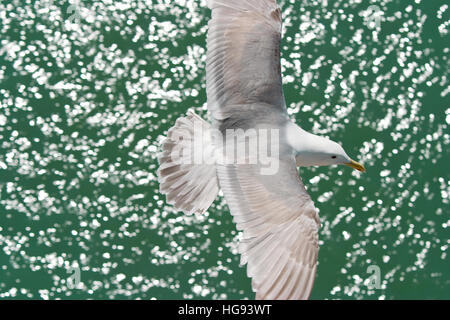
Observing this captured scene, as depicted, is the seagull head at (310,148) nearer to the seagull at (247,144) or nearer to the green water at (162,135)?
the seagull at (247,144)

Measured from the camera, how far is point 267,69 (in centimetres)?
230

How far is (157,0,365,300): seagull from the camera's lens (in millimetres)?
2049

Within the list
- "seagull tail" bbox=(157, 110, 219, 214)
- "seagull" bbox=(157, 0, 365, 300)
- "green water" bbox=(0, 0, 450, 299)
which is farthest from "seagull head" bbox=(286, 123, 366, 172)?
"green water" bbox=(0, 0, 450, 299)

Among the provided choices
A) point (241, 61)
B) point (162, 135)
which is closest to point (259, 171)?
point (241, 61)

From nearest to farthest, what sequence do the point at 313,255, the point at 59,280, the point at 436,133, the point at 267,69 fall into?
the point at 313,255
the point at 267,69
the point at 59,280
the point at 436,133

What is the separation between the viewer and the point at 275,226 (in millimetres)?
2006

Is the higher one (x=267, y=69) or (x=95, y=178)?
(x=267, y=69)

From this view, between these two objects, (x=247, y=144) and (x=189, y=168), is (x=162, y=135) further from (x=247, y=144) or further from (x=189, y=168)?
(x=247, y=144)

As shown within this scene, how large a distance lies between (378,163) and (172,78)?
3.34 feet

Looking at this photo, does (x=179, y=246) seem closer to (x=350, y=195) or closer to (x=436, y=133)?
(x=350, y=195)

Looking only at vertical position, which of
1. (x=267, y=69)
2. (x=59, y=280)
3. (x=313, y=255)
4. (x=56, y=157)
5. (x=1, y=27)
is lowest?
(x=59, y=280)

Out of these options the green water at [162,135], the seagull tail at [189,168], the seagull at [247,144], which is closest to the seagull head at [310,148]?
the seagull at [247,144]

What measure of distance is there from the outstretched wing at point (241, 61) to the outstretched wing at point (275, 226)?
22cm

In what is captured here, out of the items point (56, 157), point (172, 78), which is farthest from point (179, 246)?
point (172, 78)
